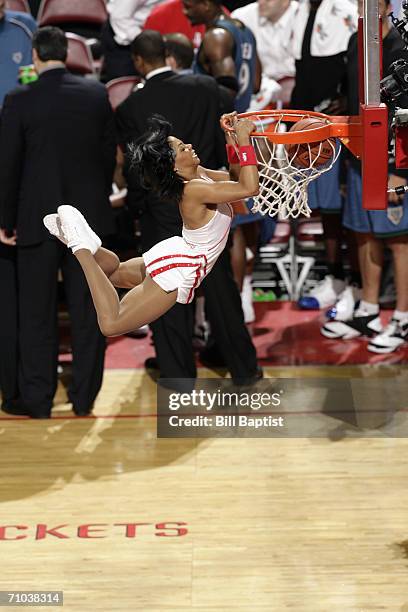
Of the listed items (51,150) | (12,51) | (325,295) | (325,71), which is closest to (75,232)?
(51,150)

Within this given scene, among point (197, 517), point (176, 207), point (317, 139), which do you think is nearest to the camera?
point (317, 139)

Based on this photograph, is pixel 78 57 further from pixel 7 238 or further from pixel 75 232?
pixel 75 232

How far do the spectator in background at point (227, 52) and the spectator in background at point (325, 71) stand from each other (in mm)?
403

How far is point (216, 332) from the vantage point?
6965 mm

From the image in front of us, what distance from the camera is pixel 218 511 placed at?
5688mm

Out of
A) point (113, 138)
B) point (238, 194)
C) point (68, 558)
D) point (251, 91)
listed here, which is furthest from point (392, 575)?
point (251, 91)

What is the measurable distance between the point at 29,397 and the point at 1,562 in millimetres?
1798

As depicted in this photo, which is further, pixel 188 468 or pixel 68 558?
pixel 188 468

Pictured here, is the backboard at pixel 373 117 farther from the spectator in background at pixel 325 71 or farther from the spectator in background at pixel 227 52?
the spectator in background at pixel 325 71

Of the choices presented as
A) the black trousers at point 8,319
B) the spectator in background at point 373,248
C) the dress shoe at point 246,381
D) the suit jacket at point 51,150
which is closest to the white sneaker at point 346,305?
the spectator in background at point 373,248

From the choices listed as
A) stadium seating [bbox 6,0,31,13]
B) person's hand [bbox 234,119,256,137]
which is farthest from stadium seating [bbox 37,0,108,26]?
person's hand [bbox 234,119,256,137]

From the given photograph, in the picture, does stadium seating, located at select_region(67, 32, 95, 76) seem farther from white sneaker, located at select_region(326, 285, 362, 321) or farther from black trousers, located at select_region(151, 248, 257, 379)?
white sneaker, located at select_region(326, 285, 362, 321)

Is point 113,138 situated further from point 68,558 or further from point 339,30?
point 68,558

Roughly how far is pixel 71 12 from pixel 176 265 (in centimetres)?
537
